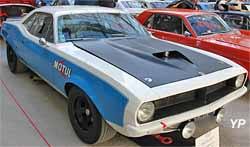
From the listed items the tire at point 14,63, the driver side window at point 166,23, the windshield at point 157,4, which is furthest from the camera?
the windshield at point 157,4

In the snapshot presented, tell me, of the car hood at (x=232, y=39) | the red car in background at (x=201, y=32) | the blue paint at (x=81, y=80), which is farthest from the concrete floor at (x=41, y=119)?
the car hood at (x=232, y=39)

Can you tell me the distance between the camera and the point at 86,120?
9.84 feet

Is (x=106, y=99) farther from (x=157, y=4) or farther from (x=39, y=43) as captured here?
(x=157, y=4)

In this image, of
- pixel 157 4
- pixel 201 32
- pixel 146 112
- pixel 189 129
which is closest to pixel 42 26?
pixel 146 112

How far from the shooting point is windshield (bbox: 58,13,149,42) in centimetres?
372

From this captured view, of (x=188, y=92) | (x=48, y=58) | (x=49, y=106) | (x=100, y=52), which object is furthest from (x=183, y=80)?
(x=49, y=106)

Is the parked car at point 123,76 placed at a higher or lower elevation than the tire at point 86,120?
higher

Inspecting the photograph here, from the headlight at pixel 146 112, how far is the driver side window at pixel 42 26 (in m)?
1.79

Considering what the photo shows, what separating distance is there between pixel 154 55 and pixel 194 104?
2.41ft

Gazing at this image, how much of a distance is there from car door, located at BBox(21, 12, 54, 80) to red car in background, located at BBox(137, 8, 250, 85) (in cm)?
247

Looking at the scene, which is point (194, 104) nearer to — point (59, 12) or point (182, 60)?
point (182, 60)

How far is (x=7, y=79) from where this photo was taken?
5.04m

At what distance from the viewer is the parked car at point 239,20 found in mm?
6518

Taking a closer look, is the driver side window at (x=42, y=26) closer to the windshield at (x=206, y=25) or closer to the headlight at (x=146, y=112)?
the headlight at (x=146, y=112)
